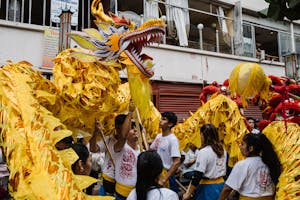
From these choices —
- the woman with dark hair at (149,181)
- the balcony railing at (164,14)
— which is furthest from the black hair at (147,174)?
the balcony railing at (164,14)

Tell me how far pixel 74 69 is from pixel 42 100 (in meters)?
0.37

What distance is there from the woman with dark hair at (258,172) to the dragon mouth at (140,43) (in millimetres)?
1047

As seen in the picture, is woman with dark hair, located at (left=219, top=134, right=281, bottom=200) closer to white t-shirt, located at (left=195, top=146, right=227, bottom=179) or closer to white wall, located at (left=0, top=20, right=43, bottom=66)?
white t-shirt, located at (left=195, top=146, right=227, bottom=179)

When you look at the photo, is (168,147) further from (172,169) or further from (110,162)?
(110,162)

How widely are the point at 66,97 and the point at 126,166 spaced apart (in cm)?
95

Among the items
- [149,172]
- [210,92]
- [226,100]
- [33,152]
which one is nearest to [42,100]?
[33,152]

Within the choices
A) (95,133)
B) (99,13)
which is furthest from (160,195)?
(99,13)

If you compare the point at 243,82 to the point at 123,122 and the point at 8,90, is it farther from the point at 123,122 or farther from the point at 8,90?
the point at 8,90

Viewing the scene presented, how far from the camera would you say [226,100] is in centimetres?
382

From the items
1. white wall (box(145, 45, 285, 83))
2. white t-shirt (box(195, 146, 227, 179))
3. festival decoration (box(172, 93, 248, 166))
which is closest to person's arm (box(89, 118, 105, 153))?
white t-shirt (box(195, 146, 227, 179))

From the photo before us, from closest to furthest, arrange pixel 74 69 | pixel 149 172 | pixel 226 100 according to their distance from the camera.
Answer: pixel 149 172 < pixel 74 69 < pixel 226 100

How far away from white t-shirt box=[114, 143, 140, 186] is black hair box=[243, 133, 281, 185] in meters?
1.04

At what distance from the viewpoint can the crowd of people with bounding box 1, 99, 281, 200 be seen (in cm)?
193

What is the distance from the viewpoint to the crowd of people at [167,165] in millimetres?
1932
